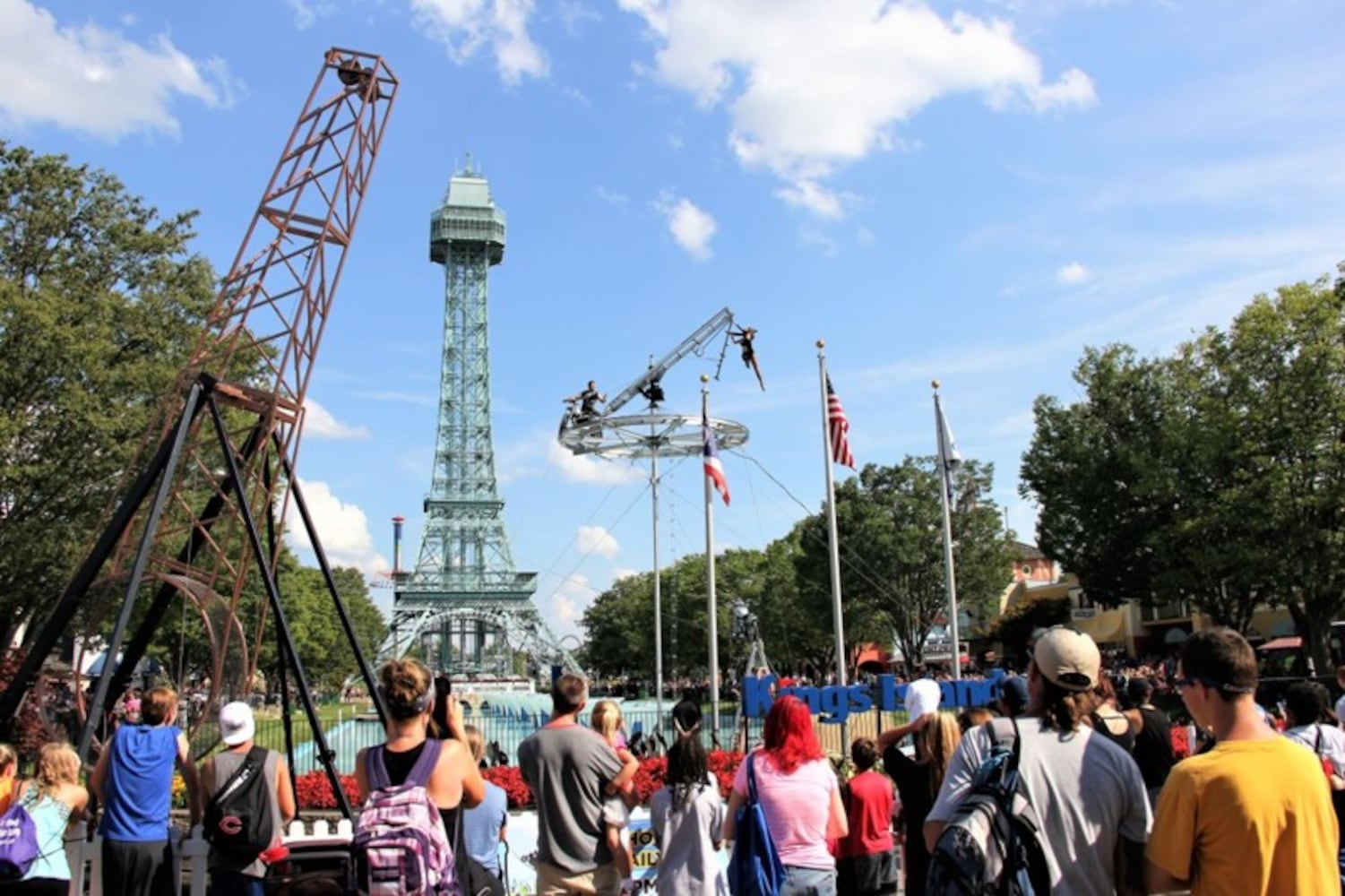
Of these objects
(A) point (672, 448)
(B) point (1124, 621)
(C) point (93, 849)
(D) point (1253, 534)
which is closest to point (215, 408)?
(C) point (93, 849)

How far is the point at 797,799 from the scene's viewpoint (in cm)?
583

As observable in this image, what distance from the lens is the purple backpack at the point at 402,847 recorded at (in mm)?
4621

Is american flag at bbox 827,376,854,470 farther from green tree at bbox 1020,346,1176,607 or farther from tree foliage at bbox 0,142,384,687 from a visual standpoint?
green tree at bbox 1020,346,1176,607

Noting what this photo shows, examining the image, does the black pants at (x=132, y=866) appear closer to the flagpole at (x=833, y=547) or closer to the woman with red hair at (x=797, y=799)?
the woman with red hair at (x=797, y=799)

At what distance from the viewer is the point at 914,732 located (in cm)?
647

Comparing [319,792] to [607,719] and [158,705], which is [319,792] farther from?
[607,719]

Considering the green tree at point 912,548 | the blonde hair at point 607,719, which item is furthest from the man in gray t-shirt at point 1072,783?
the green tree at point 912,548

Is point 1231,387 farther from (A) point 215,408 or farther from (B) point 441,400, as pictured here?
(B) point 441,400

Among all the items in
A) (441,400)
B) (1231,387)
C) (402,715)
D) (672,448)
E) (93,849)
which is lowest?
(93,849)

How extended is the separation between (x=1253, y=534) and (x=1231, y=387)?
4.76 meters

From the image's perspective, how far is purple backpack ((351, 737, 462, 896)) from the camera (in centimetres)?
462

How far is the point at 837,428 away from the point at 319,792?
38.1ft

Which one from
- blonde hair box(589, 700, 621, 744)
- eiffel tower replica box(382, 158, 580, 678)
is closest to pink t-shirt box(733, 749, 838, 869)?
blonde hair box(589, 700, 621, 744)

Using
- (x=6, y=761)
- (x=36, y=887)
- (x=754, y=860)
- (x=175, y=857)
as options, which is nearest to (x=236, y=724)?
(x=175, y=857)
